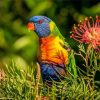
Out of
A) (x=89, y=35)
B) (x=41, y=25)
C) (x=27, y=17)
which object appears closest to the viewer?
(x=89, y=35)

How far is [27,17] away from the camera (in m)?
3.36

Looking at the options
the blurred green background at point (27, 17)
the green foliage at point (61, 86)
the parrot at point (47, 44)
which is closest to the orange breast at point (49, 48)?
the parrot at point (47, 44)

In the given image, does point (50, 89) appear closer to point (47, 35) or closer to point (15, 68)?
point (15, 68)

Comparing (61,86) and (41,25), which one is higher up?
(41,25)

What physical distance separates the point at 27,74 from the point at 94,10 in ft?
7.04

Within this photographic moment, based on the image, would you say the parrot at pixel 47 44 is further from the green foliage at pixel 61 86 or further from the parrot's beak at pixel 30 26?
the green foliage at pixel 61 86

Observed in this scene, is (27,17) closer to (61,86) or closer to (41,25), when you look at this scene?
(41,25)

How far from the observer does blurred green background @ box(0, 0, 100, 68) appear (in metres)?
3.27

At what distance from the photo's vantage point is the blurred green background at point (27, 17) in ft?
10.7

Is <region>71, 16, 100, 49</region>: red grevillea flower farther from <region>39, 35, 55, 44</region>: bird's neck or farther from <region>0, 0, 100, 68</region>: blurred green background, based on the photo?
<region>0, 0, 100, 68</region>: blurred green background

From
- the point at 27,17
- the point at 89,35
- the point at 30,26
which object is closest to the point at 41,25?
the point at 30,26

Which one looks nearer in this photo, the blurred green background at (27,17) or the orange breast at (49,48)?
the orange breast at (49,48)

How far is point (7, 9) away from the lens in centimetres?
339

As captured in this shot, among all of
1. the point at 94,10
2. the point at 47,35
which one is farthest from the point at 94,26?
the point at 94,10
